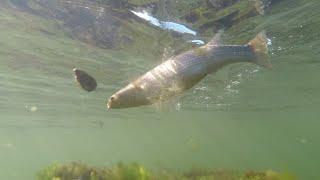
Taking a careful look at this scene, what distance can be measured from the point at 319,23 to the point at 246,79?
39.8ft

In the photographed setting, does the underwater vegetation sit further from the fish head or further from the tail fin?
the fish head

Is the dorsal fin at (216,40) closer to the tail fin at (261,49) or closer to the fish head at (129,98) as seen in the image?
the tail fin at (261,49)

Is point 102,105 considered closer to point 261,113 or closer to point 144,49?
point 144,49

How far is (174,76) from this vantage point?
7.68ft

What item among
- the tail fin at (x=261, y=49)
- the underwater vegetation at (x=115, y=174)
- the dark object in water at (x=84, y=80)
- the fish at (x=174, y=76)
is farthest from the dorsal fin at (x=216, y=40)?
the underwater vegetation at (x=115, y=174)

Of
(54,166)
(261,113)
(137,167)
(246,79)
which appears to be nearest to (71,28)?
(54,166)

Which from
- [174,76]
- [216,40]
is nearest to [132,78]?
[174,76]

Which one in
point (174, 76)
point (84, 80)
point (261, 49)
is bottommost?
point (174, 76)

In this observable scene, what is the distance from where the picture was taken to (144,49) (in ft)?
69.1

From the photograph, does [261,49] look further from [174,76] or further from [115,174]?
[115,174]

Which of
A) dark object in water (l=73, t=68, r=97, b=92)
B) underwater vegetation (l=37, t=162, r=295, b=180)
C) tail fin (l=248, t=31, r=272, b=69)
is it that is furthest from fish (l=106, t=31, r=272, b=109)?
underwater vegetation (l=37, t=162, r=295, b=180)

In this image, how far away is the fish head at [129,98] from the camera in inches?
85.2

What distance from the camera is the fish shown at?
86.5 inches

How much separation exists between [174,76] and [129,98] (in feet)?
1.08
